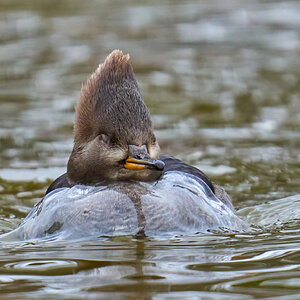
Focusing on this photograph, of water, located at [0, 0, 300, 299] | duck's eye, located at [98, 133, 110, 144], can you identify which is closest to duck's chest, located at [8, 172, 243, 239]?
water, located at [0, 0, 300, 299]

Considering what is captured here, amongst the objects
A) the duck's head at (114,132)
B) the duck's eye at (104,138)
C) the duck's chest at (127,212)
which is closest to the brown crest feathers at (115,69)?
the duck's head at (114,132)

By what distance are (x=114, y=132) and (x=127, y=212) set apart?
25.6 inches

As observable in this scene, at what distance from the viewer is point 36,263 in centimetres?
552

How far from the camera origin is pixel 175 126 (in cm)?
1105

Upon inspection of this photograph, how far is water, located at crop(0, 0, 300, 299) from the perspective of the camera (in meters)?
5.10

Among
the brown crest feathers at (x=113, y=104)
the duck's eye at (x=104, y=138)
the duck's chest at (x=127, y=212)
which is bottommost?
the duck's chest at (x=127, y=212)

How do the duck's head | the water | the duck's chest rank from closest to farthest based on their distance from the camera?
the water < the duck's chest < the duck's head

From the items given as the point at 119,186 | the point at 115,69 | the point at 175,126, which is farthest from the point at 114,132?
the point at 175,126

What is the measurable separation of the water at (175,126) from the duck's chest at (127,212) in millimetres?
134

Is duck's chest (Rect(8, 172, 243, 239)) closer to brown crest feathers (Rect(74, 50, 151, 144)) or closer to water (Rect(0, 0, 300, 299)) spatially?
water (Rect(0, 0, 300, 299))

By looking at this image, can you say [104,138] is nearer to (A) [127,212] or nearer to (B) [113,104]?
(B) [113,104]

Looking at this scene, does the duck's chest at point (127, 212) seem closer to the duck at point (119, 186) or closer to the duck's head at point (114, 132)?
the duck at point (119, 186)

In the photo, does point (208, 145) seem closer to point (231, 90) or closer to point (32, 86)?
point (231, 90)

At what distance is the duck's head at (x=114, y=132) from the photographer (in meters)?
6.33
